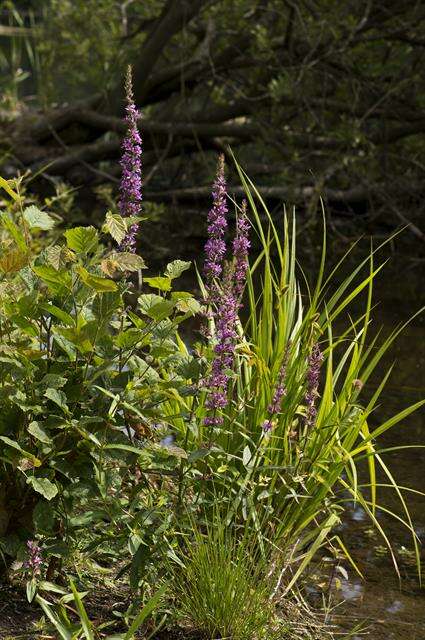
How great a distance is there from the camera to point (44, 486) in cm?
234

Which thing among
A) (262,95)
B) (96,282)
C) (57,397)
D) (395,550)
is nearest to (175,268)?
(96,282)

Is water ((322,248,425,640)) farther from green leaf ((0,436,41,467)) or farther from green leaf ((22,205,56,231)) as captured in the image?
green leaf ((22,205,56,231))

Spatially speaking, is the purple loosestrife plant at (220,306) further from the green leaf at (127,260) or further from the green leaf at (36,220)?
the green leaf at (36,220)

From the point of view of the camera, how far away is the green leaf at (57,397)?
234 cm

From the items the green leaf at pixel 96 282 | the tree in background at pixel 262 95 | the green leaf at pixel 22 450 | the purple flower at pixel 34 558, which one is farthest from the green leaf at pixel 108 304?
the tree in background at pixel 262 95

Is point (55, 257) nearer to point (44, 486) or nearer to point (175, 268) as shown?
point (175, 268)

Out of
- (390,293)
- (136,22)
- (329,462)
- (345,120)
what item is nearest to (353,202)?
(345,120)

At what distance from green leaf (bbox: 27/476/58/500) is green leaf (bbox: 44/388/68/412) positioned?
17cm

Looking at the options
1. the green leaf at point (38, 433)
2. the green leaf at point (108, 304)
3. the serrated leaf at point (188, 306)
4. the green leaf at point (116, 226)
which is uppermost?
the green leaf at point (116, 226)

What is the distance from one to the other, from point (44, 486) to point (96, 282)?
0.48m

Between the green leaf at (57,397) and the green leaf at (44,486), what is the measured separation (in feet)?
0.56

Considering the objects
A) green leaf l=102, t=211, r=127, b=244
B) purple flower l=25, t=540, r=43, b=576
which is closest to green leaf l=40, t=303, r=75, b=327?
green leaf l=102, t=211, r=127, b=244

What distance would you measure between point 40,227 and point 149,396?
1.81ft

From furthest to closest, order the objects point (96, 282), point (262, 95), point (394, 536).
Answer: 1. point (262, 95)
2. point (394, 536)
3. point (96, 282)
